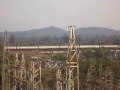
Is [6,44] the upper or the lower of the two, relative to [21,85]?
upper

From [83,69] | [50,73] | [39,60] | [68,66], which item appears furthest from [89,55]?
[68,66]

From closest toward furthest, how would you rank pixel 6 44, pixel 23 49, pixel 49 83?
pixel 6 44
pixel 49 83
pixel 23 49

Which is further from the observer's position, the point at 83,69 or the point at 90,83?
the point at 83,69

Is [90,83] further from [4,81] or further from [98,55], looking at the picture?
[98,55]

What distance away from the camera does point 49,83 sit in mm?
17281

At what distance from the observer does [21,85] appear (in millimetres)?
12078

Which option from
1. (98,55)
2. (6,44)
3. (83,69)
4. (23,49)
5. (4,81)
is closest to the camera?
(6,44)

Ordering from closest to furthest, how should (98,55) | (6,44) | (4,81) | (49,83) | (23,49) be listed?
1. (6,44)
2. (4,81)
3. (49,83)
4. (98,55)
5. (23,49)

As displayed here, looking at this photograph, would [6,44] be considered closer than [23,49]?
Yes

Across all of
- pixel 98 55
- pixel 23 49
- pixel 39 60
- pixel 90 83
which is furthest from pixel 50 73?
pixel 23 49

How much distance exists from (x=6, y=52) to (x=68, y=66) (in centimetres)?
597

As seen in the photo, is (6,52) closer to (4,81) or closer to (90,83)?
(4,81)

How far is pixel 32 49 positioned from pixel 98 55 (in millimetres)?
13279

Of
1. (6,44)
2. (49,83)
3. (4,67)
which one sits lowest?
(49,83)
